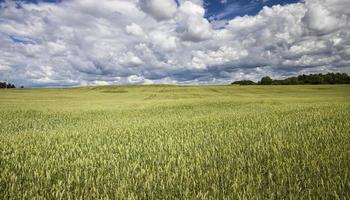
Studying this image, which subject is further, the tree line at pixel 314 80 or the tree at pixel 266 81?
the tree at pixel 266 81

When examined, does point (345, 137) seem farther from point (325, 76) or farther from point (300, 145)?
point (325, 76)

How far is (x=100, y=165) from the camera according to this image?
5707mm

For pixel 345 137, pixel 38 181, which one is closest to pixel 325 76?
pixel 345 137

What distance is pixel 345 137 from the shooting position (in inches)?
286

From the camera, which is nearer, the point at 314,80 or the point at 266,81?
the point at 314,80

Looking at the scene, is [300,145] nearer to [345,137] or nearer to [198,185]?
[345,137]

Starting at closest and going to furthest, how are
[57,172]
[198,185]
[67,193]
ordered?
[67,193], [198,185], [57,172]

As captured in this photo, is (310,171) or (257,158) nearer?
(310,171)

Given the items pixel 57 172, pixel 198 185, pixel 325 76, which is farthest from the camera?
pixel 325 76

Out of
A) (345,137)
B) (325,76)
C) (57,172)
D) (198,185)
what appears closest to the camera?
(198,185)

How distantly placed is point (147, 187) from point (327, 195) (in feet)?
8.39

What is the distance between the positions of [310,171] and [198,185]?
200 cm

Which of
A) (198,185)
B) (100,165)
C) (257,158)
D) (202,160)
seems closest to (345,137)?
(257,158)

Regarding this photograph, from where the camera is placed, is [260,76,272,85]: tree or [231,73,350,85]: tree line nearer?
[231,73,350,85]: tree line
